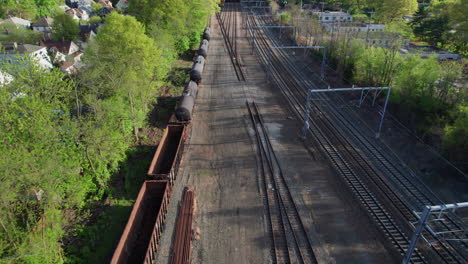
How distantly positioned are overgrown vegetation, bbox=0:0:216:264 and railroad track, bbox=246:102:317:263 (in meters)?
8.11

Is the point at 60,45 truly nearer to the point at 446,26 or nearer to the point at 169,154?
the point at 169,154

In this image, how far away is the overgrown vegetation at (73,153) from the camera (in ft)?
40.4

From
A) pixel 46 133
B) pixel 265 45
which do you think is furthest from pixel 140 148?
pixel 265 45

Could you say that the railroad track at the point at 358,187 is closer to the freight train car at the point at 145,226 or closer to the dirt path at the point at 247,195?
the dirt path at the point at 247,195

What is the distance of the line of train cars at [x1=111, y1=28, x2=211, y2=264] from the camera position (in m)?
14.0

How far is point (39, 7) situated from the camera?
99188 millimetres

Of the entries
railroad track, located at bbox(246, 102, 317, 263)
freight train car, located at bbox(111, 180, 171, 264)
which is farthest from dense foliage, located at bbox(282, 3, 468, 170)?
freight train car, located at bbox(111, 180, 171, 264)

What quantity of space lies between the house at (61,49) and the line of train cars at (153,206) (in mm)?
38393

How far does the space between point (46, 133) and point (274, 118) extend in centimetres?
1828

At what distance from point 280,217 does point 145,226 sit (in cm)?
740

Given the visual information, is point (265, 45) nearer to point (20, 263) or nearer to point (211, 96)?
point (211, 96)

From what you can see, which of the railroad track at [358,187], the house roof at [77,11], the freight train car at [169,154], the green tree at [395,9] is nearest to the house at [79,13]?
the house roof at [77,11]

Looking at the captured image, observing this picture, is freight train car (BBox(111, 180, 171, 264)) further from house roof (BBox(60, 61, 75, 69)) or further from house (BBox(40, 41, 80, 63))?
house (BBox(40, 41, 80, 63))

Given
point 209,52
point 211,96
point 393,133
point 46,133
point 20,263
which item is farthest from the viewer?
point 209,52
